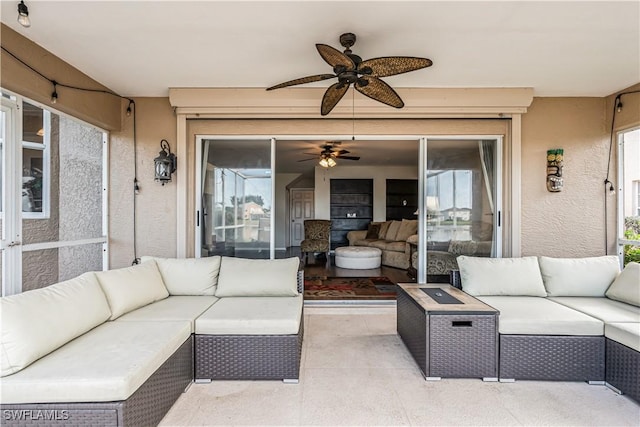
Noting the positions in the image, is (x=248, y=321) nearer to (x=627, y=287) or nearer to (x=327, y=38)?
(x=327, y=38)

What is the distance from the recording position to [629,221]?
12.4 ft

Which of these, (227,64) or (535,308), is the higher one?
(227,64)

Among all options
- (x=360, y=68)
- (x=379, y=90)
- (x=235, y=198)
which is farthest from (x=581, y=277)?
(x=235, y=198)

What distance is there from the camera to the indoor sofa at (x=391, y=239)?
6595 mm

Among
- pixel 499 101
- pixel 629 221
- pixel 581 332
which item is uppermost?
pixel 499 101

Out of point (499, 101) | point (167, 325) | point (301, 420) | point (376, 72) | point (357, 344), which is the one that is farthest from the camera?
point (499, 101)

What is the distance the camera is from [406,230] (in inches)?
272

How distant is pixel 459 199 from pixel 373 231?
4036 mm

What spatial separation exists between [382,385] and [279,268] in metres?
1.30

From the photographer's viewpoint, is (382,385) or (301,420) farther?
(382,385)

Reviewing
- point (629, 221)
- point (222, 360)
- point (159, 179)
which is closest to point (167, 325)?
point (222, 360)

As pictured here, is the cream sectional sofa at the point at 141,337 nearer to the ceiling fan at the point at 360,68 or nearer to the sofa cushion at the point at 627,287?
the ceiling fan at the point at 360,68

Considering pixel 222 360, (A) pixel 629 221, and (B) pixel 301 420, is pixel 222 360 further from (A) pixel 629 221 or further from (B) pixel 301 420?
(A) pixel 629 221

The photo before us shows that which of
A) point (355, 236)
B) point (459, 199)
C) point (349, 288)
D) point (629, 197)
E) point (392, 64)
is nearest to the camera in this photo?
point (392, 64)
